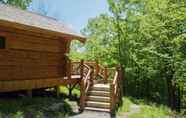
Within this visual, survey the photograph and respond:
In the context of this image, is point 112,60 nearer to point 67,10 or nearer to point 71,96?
point 71,96

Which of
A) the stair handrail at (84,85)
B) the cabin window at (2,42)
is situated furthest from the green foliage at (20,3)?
the cabin window at (2,42)

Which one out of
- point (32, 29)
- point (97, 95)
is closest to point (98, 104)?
point (97, 95)

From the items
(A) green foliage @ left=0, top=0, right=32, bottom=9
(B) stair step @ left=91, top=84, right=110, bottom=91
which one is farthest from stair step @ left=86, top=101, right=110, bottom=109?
(A) green foliage @ left=0, top=0, right=32, bottom=9

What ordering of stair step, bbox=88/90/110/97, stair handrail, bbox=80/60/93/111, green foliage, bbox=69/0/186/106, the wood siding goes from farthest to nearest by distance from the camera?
1. green foliage, bbox=69/0/186/106
2. stair step, bbox=88/90/110/97
3. stair handrail, bbox=80/60/93/111
4. the wood siding

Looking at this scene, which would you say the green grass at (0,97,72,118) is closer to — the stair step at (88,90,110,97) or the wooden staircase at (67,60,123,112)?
the wooden staircase at (67,60,123,112)

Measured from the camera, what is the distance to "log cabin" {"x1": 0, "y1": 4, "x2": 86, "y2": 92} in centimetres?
1095

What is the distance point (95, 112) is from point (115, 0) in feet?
50.8

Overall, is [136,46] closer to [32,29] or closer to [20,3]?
[32,29]

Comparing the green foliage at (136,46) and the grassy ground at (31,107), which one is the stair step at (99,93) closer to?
the grassy ground at (31,107)

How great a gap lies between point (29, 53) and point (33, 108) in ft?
8.61

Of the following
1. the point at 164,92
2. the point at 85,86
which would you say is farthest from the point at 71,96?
the point at 164,92

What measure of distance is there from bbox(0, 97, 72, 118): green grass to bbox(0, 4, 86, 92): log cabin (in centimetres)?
59

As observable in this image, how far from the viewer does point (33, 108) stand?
1105 cm

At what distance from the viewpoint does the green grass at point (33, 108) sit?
9.87 meters
